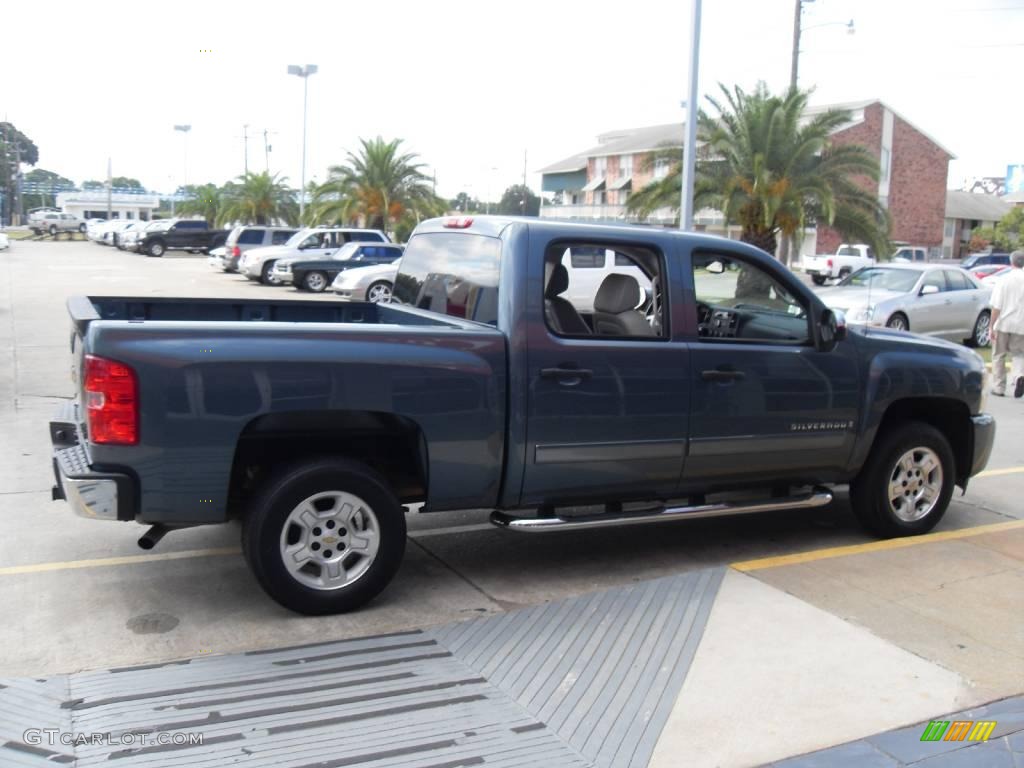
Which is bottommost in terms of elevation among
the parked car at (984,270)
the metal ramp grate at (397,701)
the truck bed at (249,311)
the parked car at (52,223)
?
the metal ramp grate at (397,701)

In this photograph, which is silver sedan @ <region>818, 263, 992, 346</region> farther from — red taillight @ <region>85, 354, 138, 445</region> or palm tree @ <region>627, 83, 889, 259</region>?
red taillight @ <region>85, 354, 138, 445</region>

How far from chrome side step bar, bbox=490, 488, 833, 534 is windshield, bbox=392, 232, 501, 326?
106cm

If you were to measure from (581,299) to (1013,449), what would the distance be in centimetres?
595

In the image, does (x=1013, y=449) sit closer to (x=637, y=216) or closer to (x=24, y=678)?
(x=24, y=678)

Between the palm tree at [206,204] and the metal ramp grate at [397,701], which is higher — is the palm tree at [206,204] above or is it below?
above

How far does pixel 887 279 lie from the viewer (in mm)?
16891

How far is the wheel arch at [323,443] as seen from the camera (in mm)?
4797

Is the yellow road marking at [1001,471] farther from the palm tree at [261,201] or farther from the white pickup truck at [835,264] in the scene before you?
the palm tree at [261,201]

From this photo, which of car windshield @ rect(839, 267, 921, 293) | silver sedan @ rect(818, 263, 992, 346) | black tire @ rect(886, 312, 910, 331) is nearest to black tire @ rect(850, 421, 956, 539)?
silver sedan @ rect(818, 263, 992, 346)

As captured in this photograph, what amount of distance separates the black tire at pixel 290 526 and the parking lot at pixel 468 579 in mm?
135

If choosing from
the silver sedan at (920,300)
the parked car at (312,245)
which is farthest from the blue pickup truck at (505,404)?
the parked car at (312,245)

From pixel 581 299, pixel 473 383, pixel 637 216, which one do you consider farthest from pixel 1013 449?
pixel 637 216

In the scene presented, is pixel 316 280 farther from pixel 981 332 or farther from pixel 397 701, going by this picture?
pixel 397 701

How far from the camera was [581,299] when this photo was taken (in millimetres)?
5895
